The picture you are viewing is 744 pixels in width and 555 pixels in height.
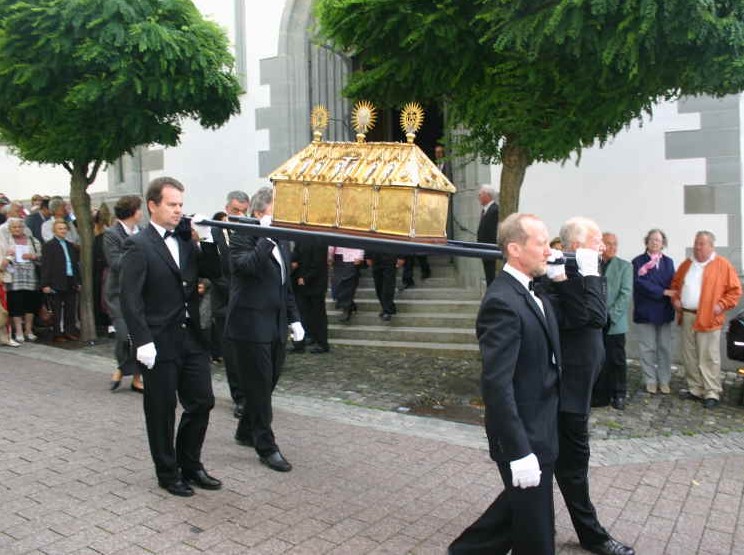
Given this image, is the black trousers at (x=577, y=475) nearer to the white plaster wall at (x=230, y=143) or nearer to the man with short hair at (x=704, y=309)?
the man with short hair at (x=704, y=309)

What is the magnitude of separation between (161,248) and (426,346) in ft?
18.8

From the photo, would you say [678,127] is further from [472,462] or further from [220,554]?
[220,554]

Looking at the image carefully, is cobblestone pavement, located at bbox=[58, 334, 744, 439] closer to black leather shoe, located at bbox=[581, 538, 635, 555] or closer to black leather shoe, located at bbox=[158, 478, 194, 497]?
black leather shoe, located at bbox=[581, 538, 635, 555]

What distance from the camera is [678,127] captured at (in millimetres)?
9062

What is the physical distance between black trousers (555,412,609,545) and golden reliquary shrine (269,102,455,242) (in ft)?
4.18

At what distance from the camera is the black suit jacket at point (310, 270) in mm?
9594

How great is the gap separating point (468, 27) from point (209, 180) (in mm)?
7834

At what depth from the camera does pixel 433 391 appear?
25.3 feet

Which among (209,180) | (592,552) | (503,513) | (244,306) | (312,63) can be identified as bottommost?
(592,552)

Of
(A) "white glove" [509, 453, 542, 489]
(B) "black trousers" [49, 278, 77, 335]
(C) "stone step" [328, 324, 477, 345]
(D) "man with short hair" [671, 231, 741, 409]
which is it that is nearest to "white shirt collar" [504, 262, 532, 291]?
(A) "white glove" [509, 453, 542, 489]

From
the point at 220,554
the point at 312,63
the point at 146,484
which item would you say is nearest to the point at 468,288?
the point at 312,63

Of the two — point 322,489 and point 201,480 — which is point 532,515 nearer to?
point 322,489

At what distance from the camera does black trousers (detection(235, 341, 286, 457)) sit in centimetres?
511

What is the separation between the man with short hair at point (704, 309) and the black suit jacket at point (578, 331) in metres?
3.91
